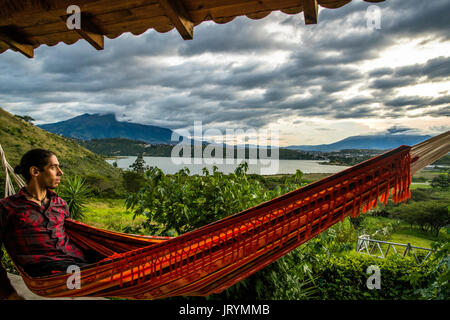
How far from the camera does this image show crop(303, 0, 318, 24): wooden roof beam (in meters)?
0.96

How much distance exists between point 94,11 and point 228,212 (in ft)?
4.58

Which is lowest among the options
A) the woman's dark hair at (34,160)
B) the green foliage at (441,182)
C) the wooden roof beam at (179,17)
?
the green foliage at (441,182)

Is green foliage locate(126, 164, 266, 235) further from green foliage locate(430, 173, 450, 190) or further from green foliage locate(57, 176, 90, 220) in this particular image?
green foliage locate(430, 173, 450, 190)

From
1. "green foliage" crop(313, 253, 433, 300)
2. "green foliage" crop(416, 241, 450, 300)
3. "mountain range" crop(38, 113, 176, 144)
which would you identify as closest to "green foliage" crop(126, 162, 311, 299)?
"green foliage" crop(313, 253, 433, 300)

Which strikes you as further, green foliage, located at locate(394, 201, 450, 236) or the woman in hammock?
green foliage, located at locate(394, 201, 450, 236)

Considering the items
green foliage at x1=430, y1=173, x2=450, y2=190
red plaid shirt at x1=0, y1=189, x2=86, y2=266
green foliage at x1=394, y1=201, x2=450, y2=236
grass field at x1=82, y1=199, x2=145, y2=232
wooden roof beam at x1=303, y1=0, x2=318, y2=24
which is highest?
wooden roof beam at x1=303, y1=0, x2=318, y2=24

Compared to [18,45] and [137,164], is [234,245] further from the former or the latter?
[137,164]

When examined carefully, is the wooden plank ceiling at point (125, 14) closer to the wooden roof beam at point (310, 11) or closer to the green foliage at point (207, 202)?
the wooden roof beam at point (310, 11)

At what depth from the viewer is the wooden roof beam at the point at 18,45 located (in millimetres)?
1404

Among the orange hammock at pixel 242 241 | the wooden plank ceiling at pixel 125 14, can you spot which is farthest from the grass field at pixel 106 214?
the wooden plank ceiling at pixel 125 14

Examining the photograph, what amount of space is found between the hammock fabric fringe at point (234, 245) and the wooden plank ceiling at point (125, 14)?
2.43 ft

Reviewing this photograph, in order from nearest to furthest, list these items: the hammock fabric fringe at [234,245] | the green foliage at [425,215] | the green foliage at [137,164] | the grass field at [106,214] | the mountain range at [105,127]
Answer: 1. the hammock fabric fringe at [234,245]
2. the grass field at [106,214]
3. the green foliage at [137,164]
4. the green foliage at [425,215]
5. the mountain range at [105,127]

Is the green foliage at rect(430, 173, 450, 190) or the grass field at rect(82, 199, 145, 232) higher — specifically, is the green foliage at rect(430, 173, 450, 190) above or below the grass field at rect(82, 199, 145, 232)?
above

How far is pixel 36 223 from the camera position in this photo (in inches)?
52.3
